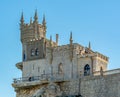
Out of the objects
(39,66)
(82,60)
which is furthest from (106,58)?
(39,66)

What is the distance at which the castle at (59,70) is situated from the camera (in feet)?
250

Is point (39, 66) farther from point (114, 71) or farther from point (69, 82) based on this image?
point (114, 71)

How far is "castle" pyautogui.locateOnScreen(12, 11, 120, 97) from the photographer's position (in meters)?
76.2

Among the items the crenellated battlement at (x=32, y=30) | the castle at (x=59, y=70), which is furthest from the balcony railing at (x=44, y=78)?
the crenellated battlement at (x=32, y=30)

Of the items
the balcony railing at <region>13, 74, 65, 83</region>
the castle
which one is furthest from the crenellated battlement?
the balcony railing at <region>13, 74, 65, 83</region>

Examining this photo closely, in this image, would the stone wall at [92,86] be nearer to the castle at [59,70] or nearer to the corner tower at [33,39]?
the castle at [59,70]

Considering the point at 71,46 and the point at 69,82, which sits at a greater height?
the point at 71,46

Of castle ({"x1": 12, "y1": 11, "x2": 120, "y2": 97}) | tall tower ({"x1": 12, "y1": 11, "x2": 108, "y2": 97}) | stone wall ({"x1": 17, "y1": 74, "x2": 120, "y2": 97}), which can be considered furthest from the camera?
tall tower ({"x1": 12, "y1": 11, "x2": 108, "y2": 97})

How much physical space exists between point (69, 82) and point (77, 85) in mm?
1658

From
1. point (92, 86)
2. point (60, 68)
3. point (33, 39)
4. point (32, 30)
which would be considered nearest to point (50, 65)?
point (60, 68)

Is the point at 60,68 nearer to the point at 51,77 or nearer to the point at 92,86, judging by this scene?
the point at 51,77

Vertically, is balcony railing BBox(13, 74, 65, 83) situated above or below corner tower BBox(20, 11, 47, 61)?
below

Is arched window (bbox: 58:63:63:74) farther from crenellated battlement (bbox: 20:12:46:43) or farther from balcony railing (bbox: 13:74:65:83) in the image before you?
crenellated battlement (bbox: 20:12:46:43)

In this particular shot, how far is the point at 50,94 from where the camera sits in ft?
260
